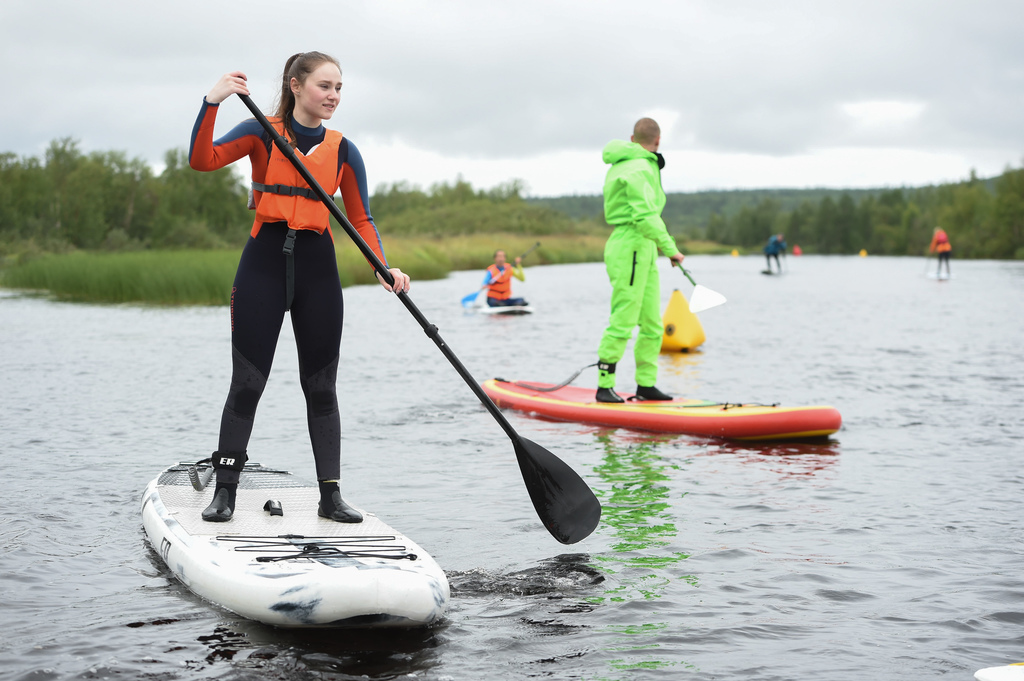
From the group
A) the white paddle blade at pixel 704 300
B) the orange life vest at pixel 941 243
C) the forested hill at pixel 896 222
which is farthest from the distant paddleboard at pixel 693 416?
the forested hill at pixel 896 222

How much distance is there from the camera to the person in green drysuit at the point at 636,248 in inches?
301

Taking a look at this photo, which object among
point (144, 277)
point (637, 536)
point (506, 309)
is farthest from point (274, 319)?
point (144, 277)

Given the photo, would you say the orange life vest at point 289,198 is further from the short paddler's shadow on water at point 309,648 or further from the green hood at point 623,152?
the green hood at point 623,152

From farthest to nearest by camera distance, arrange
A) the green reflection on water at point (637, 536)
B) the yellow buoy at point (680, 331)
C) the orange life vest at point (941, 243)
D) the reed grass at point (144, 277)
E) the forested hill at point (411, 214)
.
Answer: the forested hill at point (411, 214)
the orange life vest at point (941, 243)
the reed grass at point (144, 277)
the yellow buoy at point (680, 331)
the green reflection on water at point (637, 536)

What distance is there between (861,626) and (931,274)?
42.4 metres

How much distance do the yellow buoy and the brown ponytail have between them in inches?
394

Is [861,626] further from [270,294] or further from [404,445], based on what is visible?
[404,445]

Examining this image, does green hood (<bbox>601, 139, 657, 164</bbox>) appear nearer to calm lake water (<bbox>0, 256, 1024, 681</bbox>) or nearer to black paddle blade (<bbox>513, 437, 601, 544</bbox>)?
calm lake water (<bbox>0, 256, 1024, 681</bbox>)

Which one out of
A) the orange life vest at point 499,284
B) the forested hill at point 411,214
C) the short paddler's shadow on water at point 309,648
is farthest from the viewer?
the forested hill at point 411,214

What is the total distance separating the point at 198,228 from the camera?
44500mm

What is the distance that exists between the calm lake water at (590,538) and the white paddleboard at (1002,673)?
0.48 feet

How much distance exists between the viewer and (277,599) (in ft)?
11.0

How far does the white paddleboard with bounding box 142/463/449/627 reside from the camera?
10.9 feet

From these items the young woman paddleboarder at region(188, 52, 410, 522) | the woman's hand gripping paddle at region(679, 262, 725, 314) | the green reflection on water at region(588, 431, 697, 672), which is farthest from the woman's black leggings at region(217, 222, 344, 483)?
the woman's hand gripping paddle at region(679, 262, 725, 314)
